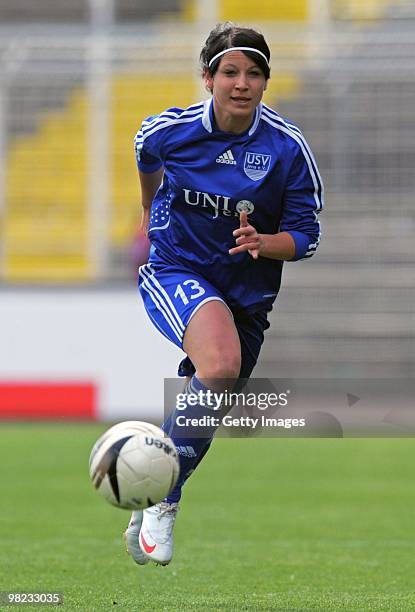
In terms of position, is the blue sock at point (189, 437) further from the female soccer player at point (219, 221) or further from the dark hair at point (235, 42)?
the dark hair at point (235, 42)

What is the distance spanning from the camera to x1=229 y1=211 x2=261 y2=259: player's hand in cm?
548

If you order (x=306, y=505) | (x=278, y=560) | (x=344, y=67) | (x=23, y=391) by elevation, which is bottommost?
(x=23, y=391)

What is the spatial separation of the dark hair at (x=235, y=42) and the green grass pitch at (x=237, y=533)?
7.54 ft

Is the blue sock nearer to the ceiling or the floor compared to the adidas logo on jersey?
nearer to the floor

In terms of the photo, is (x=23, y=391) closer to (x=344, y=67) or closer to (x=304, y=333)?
(x=304, y=333)

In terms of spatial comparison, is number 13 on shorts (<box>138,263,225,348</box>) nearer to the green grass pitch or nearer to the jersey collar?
the jersey collar

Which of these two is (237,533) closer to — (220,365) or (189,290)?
Result: (189,290)

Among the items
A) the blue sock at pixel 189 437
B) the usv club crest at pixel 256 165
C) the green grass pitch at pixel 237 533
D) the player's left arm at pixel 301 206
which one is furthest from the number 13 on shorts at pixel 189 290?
the green grass pitch at pixel 237 533

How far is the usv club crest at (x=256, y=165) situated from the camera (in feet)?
19.3

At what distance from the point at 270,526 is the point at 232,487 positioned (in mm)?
1910

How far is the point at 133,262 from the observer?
52.5 ft

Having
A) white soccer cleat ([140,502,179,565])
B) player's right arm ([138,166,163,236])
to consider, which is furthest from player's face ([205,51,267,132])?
white soccer cleat ([140,502,179,565])

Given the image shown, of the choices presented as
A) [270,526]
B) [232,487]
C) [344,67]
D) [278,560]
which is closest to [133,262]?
[344,67]

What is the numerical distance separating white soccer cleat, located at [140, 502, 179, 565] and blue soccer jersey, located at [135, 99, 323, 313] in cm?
98
